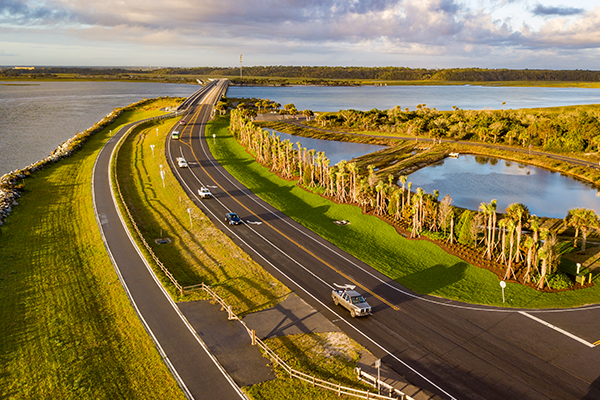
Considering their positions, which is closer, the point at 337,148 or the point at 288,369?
the point at 288,369

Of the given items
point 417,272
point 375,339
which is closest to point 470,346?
point 375,339

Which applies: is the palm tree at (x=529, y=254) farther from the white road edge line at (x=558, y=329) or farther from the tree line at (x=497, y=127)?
the tree line at (x=497, y=127)

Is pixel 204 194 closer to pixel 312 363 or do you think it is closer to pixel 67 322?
pixel 67 322

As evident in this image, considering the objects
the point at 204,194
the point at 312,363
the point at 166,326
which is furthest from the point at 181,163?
the point at 312,363

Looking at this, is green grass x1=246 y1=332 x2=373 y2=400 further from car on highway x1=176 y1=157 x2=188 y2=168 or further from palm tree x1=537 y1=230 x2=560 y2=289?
car on highway x1=176 y1=157 x2=188 y2=168

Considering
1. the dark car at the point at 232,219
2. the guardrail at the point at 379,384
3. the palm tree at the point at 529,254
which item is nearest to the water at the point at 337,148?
the dark car at the point at 232,219

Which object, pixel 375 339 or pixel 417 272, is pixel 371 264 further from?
pixel 375 339

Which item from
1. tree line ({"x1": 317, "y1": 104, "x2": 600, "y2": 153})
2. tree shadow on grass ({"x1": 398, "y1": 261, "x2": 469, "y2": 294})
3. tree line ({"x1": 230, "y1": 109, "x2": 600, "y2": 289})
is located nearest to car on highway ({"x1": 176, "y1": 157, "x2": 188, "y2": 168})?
tree line ({"x1": 230, "y1": 109, "x2": 600, "y2": 289})
